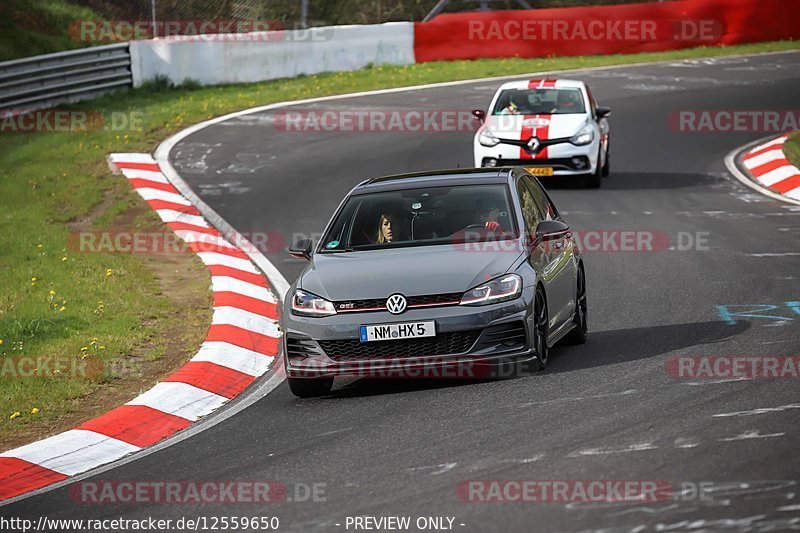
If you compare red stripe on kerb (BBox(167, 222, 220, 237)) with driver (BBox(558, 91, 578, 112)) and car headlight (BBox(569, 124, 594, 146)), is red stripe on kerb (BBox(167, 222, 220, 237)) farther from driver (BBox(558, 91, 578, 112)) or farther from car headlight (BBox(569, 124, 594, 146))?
driver (BBox(558, 91, 578, 112))

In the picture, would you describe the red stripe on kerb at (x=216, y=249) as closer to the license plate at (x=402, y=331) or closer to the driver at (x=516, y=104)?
the driver at (x=516, y=104)

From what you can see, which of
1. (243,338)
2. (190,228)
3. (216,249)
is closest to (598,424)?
(243,338)

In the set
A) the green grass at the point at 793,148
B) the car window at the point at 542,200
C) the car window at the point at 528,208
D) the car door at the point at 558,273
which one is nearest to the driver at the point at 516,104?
the green grass at the point at 793,148

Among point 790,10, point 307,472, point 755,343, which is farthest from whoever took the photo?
point 790,10

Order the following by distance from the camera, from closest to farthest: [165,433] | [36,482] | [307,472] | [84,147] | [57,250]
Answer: [307,472] → [36,482] → [165,433] → [57,250] → [84,147]

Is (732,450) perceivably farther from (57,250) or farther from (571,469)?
(57,250)

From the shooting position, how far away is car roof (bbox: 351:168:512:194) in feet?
34.8

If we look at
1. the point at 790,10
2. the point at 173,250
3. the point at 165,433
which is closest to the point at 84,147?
the point at 173,250

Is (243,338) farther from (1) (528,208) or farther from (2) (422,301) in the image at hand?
(2) (422,301)

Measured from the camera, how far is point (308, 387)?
9.54 m

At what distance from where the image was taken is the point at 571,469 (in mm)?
6836

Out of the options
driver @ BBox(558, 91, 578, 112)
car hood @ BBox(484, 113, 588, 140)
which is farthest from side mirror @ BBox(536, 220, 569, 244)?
driver @ BBox(558, 91, 578, 112)

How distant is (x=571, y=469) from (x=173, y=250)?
9903mm

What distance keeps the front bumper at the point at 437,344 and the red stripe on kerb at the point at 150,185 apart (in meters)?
10.6
